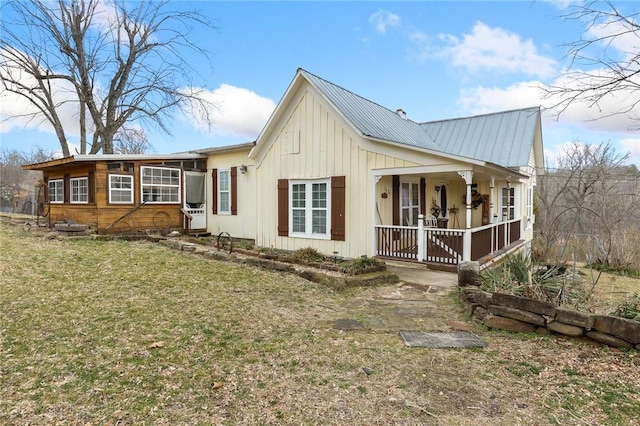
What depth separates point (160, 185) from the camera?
14.1 metres

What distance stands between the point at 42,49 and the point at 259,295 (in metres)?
22.3

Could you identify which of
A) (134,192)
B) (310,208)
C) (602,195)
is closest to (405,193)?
(310,208)

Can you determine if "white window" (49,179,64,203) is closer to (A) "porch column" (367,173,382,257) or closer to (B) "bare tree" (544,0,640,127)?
(A) "porch column" (367,173,382,257)

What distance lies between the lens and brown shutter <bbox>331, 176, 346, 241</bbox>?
979cm

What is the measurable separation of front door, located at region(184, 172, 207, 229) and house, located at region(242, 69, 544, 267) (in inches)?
159

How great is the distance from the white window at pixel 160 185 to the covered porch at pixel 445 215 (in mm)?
8370

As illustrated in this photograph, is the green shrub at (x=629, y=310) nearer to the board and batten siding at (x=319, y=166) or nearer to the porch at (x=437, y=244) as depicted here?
the porch at (x=437, y=244)

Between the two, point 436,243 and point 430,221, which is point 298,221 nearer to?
point 436,243

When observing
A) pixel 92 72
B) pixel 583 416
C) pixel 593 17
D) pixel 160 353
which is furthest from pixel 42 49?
pixel 583 416

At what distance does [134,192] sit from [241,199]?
3.86 metres

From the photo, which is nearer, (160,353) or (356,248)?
(160,353)

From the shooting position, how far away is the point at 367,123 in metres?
10.4

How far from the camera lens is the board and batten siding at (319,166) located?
952 cm

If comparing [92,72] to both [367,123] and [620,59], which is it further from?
[620,59]
